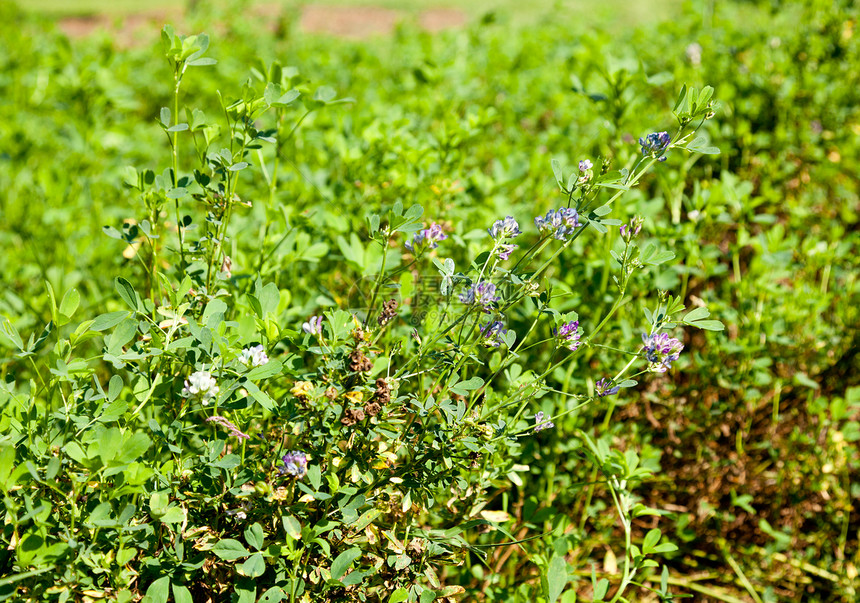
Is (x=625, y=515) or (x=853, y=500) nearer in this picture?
(x=625, y=515)

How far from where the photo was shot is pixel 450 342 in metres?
1.48

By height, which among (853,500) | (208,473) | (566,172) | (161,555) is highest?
(566,172)

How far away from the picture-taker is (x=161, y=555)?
138 centimetres

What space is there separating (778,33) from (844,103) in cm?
81

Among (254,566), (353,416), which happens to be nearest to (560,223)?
(353,416)

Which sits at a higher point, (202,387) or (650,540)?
(202,387)

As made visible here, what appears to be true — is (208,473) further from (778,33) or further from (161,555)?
(778,33)

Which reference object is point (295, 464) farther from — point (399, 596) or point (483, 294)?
point (483, 294)

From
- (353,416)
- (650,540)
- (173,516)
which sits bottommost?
(650,540)

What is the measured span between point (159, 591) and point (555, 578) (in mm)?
818

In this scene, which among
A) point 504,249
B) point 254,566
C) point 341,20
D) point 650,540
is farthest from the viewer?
point 341,20

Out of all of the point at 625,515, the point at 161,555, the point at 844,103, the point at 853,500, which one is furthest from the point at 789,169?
the point at 161,555

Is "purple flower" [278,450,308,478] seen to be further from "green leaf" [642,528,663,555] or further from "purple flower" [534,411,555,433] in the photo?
"green leaf" [642,528,663,555]

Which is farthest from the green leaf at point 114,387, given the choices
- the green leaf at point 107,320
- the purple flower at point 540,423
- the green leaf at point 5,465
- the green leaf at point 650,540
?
the green leaf at point 650,540
